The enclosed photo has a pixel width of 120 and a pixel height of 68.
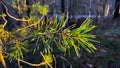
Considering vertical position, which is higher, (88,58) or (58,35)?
(58,35)

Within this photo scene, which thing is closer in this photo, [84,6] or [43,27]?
[43,27]

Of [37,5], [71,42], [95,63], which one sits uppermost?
[37,5]

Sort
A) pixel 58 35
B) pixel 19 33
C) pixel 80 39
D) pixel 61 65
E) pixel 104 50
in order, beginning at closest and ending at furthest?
pixel 80 39
pixel 58 35
pixel 19 33
pixel 61 65
pixel 104 50

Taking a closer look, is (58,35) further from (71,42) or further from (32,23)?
(32,23)

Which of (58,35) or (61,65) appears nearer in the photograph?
(58,35)

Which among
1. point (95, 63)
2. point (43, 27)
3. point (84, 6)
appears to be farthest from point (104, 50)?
point (84, 6)

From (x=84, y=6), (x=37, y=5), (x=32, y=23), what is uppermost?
(x=37, y=5)

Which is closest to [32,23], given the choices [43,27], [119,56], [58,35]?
[43,27]

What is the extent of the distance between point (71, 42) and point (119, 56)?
7360 millimetres

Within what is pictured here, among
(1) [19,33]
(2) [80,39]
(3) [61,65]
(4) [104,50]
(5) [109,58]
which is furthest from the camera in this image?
(4) [104,50]

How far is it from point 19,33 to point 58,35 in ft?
1.37

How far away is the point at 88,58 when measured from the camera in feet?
29.7

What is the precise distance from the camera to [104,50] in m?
9.69

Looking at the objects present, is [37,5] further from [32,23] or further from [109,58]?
[109,58]
